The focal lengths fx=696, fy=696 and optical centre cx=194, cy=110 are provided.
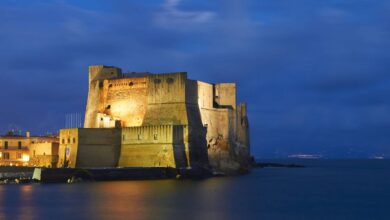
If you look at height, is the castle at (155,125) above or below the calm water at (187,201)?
above

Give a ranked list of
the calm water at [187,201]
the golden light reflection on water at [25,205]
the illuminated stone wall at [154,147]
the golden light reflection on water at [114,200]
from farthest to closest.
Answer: the illuminated stone wall at [154,147]
the calm water at [187,201]
the golden light reflection on water at [114,200]
the golden light reflection on water at [25,205]

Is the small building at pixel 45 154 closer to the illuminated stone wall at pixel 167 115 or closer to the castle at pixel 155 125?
the castle at pixel 155 125

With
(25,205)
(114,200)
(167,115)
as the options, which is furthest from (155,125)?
(25,205)

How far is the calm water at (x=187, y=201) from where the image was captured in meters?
29.8

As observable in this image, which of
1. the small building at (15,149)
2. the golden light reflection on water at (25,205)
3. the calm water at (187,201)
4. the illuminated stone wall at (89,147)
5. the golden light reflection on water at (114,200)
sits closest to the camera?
the golden light reflection on water at (25,205)

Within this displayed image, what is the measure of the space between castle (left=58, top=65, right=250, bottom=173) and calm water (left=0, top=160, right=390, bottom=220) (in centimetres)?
378

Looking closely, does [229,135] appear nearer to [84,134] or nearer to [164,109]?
[164,109]

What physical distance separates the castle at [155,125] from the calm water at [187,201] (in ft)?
12.4

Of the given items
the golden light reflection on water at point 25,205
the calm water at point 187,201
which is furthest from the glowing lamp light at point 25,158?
the golden light reflection on water at point 25,205

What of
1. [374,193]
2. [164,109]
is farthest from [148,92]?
[374,193]

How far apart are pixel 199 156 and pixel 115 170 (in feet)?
22.7

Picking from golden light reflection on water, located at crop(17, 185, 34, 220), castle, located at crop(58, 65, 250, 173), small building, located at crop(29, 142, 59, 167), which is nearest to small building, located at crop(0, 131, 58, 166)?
small building, located at crop(29, 142, 59, 167)

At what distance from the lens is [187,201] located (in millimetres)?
34219

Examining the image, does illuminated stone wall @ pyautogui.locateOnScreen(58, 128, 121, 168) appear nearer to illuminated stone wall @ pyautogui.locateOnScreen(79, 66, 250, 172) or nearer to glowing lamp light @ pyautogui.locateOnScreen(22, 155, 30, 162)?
illuminated stone wall @ pyautogui.locateOnScreen(79, 66, 250, 172)
